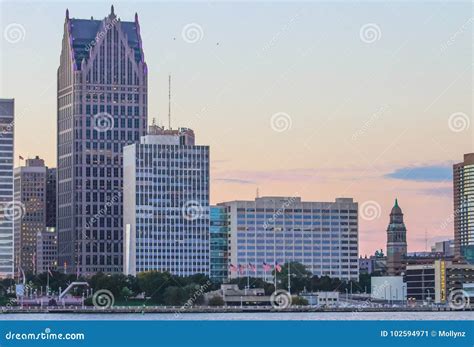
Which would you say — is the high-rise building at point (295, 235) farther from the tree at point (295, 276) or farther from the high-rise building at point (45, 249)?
the high-rise building at point (45, 249)

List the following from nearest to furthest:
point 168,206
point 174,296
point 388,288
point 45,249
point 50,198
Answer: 1. point 174,296
2. point 168,206
3. point 388,288
4. point 45,249
5. point 50,198

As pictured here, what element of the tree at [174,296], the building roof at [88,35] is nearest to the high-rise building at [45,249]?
the building roof at [88,35]

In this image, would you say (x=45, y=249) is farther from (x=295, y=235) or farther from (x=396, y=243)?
(x=396, y=243)

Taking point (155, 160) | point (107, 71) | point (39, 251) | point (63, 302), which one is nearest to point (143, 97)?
point (107, 71)

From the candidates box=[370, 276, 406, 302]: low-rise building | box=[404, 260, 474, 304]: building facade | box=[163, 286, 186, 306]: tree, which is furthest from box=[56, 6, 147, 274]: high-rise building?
box=[163, 286, 186, 306]: tree

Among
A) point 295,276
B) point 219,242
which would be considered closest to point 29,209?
point 219,242
